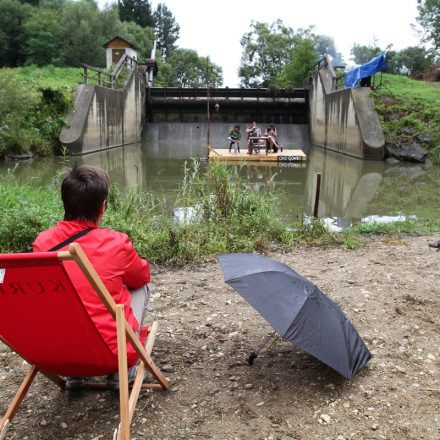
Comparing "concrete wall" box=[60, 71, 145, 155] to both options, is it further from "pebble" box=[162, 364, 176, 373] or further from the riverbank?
"pebble" box=[162, 364, 176, 373]

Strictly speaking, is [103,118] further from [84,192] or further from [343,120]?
[84,192]

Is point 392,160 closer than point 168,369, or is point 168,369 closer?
point 168,369

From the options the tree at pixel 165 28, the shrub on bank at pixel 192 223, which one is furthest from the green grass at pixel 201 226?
the tree at pixel 165 28

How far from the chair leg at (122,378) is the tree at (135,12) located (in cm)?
5723

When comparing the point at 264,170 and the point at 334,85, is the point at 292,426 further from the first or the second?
the point at 334,85

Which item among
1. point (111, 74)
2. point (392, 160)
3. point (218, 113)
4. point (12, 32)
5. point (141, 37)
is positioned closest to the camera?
point (392, 160)

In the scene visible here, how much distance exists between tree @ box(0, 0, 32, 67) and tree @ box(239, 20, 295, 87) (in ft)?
69.7

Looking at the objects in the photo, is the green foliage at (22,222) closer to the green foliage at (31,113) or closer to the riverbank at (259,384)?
the riverbank at (259,384)

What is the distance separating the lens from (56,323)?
1780 millimetres

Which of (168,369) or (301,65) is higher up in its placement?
(301,65)

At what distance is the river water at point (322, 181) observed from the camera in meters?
8.50

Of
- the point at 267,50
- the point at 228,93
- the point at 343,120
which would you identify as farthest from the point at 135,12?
the point at 343,120

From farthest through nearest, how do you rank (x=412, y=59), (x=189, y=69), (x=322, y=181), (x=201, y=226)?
(x=189, y=69), (x=412, y=59), (x=322, y=181), (x=201, y=226)

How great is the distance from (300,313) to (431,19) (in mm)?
44395
